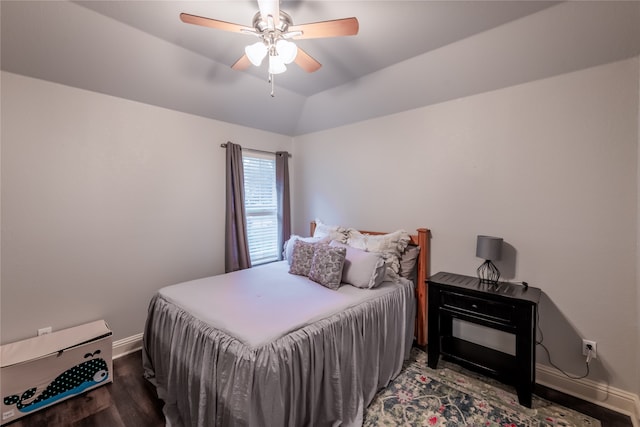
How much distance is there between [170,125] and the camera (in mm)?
2754

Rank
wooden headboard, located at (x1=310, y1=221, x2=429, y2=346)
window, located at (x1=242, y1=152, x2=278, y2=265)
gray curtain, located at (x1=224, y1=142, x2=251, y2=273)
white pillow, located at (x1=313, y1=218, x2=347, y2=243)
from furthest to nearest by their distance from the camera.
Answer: window, located at (x1=242, y1=152, x2=278, y2=265), gray curtain, located at (x1=224, y1=142, x2=251, y2=273), white pillow, located at (x1=313, y1=218, x2=347, y2=243), wooden headboard, located at (x1=310, y1=221, x2=429, y2=346)

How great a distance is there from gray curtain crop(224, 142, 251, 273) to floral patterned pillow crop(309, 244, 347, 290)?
1.18 m

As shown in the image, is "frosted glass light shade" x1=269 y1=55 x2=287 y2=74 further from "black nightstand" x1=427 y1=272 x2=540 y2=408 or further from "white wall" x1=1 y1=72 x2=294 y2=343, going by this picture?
"black nightstand" x1=427 y1=272 x2=540 y2=408

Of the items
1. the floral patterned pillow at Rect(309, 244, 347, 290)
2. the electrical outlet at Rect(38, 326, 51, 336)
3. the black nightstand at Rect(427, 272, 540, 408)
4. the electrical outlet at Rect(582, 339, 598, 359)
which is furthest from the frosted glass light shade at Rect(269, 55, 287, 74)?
the electrical outlet at Rect(582, 339, 598, 359)

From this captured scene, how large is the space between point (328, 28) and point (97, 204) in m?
2.36

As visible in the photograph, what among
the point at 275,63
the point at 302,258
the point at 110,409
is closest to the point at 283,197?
the point at 302,258

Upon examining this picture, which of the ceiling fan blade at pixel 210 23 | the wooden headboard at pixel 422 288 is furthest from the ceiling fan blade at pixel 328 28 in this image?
the wooden headboard at pixel 422 288

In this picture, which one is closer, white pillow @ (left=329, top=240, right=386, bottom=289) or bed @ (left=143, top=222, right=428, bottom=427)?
bed @ (left=143, top=222, right=428, bottom=427)

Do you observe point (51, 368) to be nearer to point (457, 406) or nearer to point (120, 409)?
point (120, 409)

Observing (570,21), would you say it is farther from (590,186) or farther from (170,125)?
(170,125)

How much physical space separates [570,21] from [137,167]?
3.49 metres

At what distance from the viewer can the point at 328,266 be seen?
2287 millimetres

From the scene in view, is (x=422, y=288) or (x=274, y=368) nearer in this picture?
(x=274, y=368)

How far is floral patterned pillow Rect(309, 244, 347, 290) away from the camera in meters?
2.24
